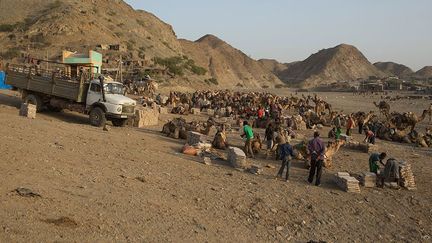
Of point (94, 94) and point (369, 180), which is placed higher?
point (94, 94)

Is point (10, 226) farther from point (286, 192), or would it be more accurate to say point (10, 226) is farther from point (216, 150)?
point (216, 150)

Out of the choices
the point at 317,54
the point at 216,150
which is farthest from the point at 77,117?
the point at 317,54

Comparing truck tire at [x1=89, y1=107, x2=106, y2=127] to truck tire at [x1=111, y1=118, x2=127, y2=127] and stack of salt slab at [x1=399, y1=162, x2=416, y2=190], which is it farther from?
stack of salt slab at [x1=399, y1=162, x2=416, y2=190]

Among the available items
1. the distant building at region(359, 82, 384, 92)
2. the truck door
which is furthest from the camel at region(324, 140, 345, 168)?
the distant building at region(359, 82, 384, 92)

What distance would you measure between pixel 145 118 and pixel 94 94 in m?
2.96

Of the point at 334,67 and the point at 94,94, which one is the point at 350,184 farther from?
the point at 334,67

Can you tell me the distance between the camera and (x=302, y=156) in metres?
13.9

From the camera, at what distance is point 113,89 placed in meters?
17.2

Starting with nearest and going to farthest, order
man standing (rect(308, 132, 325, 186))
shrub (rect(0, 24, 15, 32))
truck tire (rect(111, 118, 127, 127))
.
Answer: man standing (rect(308, 132, 325, 186)) < truck tire (rect(111, 118, 127, 127)) < shrub (rect(0, 24, 15, 32))

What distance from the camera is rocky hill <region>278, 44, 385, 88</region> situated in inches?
5364

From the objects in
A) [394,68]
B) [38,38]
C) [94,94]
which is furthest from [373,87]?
[394,68]

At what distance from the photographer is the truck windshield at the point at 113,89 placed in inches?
667

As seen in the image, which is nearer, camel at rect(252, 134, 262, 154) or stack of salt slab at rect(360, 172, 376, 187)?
stack of salt slab at rect(360, 172, 376, 187)

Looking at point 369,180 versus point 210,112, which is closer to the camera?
point 369,180
